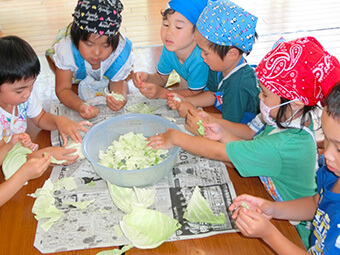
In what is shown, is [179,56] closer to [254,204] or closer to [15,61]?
[15,61]

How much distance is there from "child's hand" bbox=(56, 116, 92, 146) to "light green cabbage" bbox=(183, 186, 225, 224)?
603 mm

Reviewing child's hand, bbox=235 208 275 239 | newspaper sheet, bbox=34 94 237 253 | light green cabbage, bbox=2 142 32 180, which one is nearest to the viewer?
child's hand, bbox=235 208 275 239

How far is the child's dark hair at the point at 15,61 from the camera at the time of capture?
1.44 metres

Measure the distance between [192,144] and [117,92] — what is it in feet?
2.33

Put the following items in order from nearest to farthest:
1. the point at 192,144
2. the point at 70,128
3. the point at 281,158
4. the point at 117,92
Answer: the point at 281,158
the point at 192,144
the point at 70,128
the point at 117,92

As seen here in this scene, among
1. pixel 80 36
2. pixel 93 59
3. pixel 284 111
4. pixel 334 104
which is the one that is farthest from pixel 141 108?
pixel 334 104

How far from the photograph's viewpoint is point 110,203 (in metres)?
1.34

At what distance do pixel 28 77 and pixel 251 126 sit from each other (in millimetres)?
1011

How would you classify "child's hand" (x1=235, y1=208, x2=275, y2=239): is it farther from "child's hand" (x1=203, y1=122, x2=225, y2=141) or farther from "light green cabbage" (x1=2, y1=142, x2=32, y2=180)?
"light green cabbage" (x1=2, y1=142, x2=32, y2=180)

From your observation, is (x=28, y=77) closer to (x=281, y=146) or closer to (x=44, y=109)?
(x=44, y=109)

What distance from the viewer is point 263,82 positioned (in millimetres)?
1271

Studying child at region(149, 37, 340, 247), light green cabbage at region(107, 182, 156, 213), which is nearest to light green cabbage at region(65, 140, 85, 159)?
light green cabbage at region(107, 182, 156, 213)

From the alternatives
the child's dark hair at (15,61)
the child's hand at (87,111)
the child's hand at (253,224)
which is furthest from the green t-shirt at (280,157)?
the child's dark hair at (15,61)

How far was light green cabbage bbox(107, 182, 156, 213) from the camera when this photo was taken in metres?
1.29
